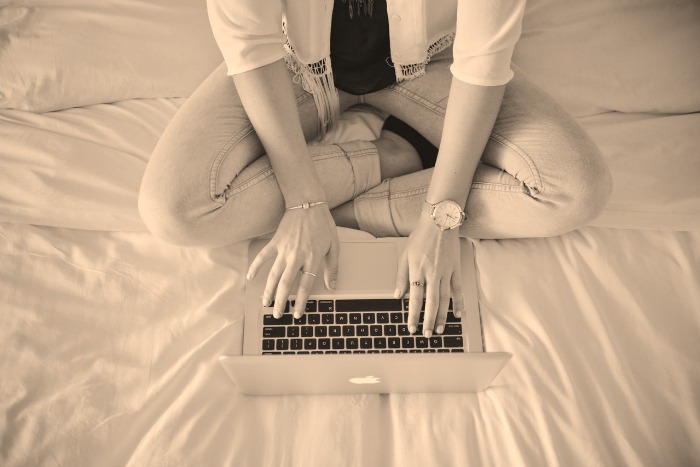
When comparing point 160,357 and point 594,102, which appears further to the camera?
point 594,102

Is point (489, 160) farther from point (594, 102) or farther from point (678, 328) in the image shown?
point (678, 328)

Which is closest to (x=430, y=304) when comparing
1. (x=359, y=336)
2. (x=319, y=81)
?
(x=359, y=336)

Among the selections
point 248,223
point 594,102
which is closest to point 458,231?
point 248,223

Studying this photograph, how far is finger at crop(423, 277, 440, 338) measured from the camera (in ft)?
3.16

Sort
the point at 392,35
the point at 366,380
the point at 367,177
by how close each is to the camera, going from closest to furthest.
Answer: the point at 366,380
the point at 392,35
the point at 367,177

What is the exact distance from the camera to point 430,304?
97 cm

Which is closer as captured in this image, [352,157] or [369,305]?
[369,305]

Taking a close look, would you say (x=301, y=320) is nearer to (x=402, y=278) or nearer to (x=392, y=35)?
(x=402, y=278)

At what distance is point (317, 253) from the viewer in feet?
3.29

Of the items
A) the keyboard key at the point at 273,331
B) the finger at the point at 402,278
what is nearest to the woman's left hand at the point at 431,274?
the finger at the point at 402,278

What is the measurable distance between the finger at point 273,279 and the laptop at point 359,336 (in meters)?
0.03

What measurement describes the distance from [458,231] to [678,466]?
53 cm

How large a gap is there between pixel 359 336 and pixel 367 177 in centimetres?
33

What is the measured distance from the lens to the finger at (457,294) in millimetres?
1008
